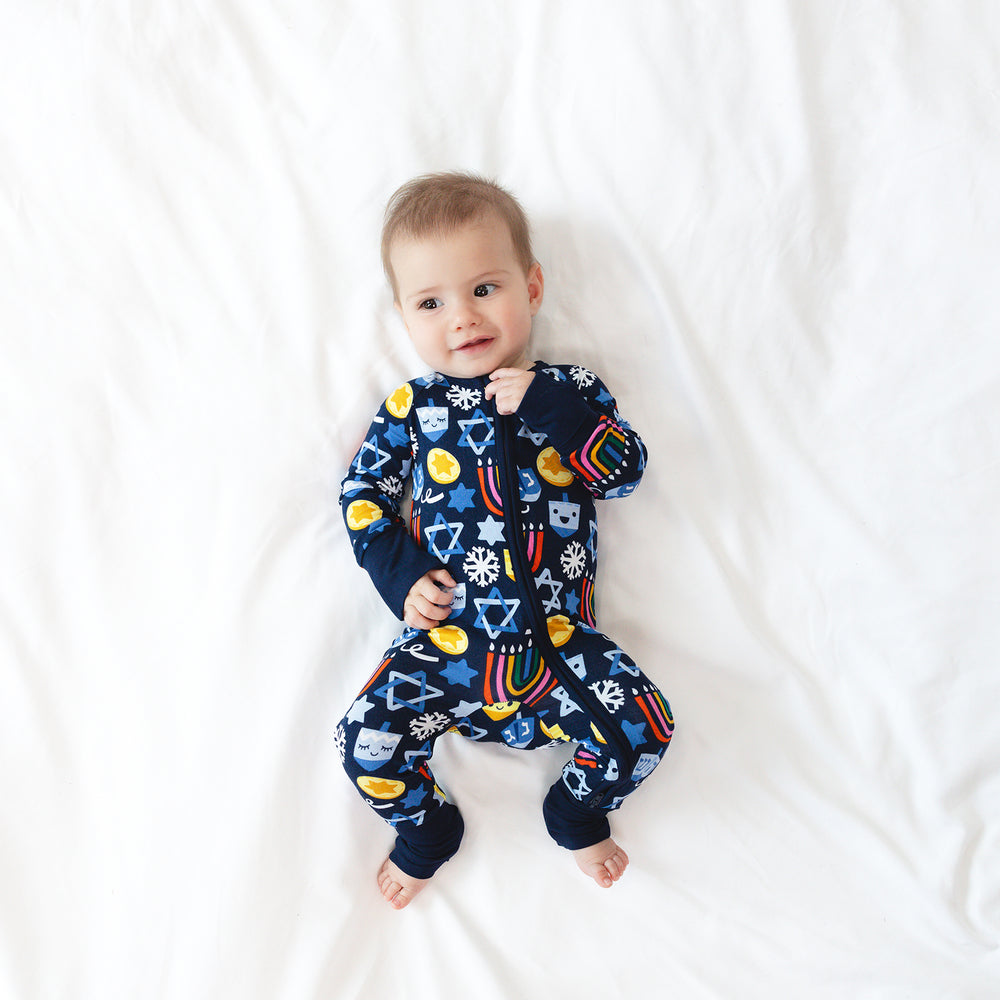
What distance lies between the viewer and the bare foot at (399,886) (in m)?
1.21

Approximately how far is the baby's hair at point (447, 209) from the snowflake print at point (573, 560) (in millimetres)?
420

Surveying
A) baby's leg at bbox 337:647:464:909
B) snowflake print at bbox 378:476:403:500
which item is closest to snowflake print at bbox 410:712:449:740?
baby's leg at bbox 337:647:464:909

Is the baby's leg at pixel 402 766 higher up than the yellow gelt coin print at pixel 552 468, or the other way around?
the yellow gelt coin print at pixel 552 468

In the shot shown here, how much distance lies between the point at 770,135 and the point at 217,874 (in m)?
1.36

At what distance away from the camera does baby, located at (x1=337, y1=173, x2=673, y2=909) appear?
3.87 feet

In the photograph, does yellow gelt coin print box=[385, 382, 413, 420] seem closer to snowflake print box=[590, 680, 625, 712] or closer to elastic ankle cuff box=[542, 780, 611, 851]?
snowflake print box=[590, 680, 625, 712]

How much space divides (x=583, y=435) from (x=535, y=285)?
0.87ft

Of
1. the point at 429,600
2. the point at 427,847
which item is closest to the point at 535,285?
the point at 429,600

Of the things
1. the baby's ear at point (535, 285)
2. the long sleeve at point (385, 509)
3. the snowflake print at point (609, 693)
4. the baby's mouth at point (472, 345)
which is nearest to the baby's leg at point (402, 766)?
the long sleeve at point (385, 509)

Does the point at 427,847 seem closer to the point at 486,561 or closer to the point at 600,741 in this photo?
the point at 600,741

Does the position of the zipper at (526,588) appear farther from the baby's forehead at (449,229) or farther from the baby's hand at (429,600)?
the baby's forehead at (449,229)

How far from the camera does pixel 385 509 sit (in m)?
1.25

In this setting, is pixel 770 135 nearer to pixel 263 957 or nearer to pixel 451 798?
pixel 451 798

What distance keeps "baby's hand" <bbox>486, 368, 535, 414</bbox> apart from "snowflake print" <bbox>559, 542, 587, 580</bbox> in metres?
0.22
